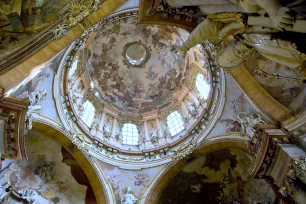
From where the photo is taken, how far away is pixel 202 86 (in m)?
17.3

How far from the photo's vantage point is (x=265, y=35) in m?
6.00

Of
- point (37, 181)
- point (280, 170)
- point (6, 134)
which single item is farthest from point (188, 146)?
point (6, 134)

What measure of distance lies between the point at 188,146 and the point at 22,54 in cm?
975

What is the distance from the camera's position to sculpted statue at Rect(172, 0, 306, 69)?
5.02 meters

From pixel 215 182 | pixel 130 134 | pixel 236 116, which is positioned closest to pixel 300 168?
pixel 236 116

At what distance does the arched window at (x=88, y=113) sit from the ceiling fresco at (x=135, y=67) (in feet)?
5.49

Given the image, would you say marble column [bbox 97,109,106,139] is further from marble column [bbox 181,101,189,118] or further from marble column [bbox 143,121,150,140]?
marble column [bbox 181,101,189,118]

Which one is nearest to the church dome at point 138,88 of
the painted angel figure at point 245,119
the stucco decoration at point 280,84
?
the painted angel figure at point 245,119

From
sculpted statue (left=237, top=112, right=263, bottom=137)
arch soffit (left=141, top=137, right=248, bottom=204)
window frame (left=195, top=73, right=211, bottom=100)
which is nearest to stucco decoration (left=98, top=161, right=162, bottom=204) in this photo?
arch soffit (left=141, top=137, right=248, bottom=204)

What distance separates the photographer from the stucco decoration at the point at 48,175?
12.8 meters

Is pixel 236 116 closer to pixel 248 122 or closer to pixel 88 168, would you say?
pixel 248 122

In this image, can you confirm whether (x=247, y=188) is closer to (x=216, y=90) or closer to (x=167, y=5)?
(x=216, y=90)

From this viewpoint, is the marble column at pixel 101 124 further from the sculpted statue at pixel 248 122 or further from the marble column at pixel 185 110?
the sculpted statue at pixel 248 122

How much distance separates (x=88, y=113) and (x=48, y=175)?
187 inches
